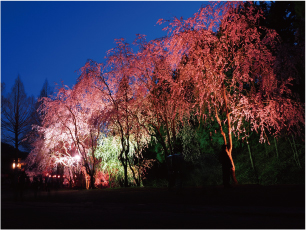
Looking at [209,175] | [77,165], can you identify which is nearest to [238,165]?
[209,175]

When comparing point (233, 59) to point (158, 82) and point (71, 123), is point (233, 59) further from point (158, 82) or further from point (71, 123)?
point (71, 123)

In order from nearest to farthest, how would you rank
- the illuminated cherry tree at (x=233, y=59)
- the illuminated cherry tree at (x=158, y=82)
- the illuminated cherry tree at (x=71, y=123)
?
the illuminated cherry tree at (x=233, y=59) → the illuminated cherry tree at (x=158, y=82) → the illuminated cherry tree at (x=71, y=123)

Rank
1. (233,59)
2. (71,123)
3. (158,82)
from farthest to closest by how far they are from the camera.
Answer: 1. (71,123)
2. (158,82)
3. (233,59)

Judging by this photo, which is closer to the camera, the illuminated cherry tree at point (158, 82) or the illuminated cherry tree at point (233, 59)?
the illuminated cherry tree at point (233, 59)

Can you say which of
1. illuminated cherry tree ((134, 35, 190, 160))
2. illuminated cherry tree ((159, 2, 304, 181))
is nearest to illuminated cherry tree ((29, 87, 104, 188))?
illuminated cherry tree ((134, 35, 190, 160))

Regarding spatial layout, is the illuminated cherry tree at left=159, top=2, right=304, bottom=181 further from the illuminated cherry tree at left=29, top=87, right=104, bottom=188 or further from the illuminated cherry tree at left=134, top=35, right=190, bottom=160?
the illuminated cherry tree at left=29, top=87, right=104, bottom=188

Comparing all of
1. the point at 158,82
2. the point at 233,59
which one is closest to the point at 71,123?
the point at 158,82

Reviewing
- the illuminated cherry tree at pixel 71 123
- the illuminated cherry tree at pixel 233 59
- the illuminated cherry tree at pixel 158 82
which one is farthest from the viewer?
the illuminated cherry tree at pixel 71 123

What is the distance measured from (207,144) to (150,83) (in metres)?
12.1

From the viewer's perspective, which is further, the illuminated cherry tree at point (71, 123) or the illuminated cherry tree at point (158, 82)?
the illuminated cherry tree at point (71, 123)

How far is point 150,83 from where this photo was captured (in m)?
20.5

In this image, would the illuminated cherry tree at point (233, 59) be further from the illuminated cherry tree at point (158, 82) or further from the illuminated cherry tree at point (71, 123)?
the illuminated cherry tree at point (71, 123)

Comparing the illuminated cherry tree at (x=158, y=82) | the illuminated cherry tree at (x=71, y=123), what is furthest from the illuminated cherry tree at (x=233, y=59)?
the illuminated cherry tree at (x=71, y=123)

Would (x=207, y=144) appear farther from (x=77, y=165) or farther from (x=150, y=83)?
(x=77, y=165)
